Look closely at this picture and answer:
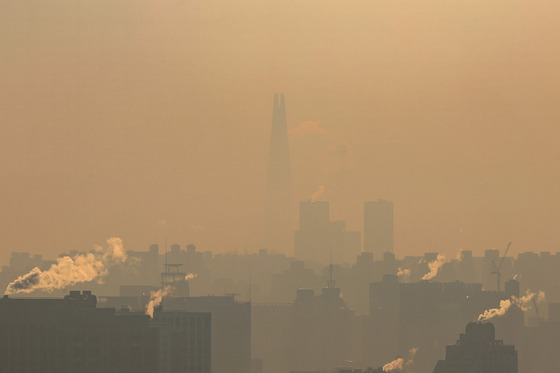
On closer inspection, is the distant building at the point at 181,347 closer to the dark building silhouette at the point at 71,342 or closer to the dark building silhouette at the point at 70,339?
the dark building silhouette at the point at 70,339

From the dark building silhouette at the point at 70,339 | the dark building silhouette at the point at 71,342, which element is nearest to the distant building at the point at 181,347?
the dark building silhouette at the point at 70,339

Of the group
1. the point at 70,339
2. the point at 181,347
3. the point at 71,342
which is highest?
the point at 181,347

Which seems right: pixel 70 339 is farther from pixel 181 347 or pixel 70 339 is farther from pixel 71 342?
pixel 181 347

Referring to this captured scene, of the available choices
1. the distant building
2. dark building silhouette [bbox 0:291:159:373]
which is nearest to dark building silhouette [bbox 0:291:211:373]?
dark building silhouette [bbox 0:291:159:373]

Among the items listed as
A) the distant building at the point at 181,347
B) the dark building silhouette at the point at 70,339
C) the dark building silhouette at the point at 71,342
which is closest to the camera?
the dark building silhouette at the point at 71,342

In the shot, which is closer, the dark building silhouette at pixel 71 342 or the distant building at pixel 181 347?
the dark building silhouette at pixel 71 342

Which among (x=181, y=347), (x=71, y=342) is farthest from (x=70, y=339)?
(x=181, y=347)

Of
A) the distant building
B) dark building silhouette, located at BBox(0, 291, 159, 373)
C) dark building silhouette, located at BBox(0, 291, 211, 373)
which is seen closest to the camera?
dark building silhouette, located at BBox(0, 291, 159, 373)

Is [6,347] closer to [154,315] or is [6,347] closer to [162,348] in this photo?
[162,348]

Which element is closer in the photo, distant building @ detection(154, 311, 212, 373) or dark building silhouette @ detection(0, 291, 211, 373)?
dark building silhouette @ detection(0, 291, 211, 373)

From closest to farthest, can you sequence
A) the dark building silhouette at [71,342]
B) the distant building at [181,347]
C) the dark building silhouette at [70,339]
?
the dark building silhouette at [71,342] < the dark building silhouette at [70,339] < the distant building at [181,347]

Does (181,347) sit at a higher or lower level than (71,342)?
higher

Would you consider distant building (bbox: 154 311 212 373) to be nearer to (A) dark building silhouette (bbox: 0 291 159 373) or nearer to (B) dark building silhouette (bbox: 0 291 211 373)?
(B) dark building silhouette (bbox: 0 291 211 373)
